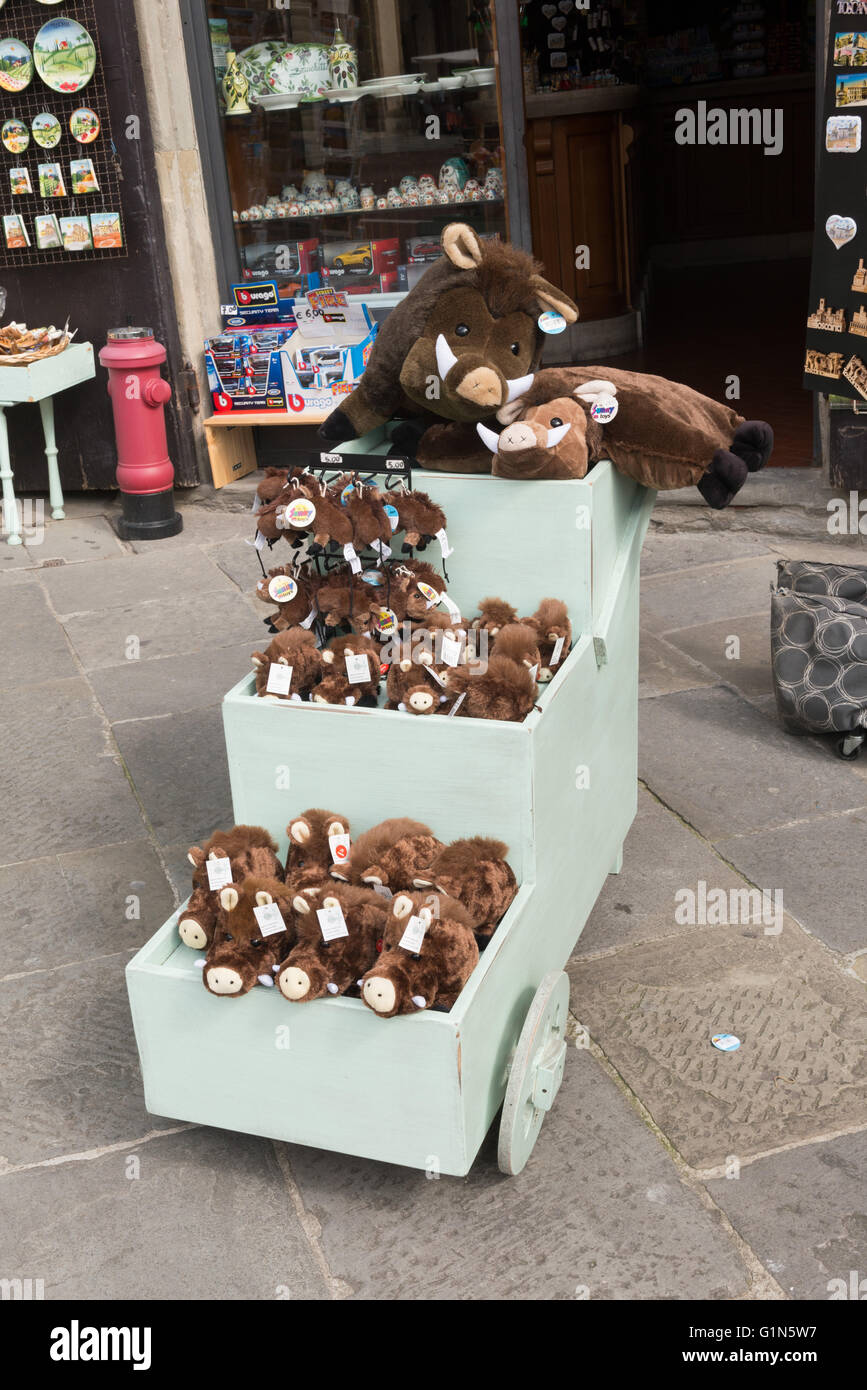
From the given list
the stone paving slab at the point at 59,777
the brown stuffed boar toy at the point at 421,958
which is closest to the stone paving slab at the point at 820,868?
the brown stuffed boar toy at the point at 421,958

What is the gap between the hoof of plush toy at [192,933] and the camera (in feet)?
8.09

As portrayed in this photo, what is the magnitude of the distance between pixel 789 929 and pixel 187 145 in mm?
4796

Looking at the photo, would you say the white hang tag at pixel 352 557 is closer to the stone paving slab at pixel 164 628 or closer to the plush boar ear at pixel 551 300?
the plush boar ear at pixel 551 300

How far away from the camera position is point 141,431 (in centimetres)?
617

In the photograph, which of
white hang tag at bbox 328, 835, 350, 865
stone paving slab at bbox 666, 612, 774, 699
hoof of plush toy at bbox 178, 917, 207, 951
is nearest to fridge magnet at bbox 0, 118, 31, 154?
stone paving slab at bbox 666, 612, 774, 699

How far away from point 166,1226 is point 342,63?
5410 mm

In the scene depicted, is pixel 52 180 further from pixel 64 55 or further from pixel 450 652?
pixel 450 652

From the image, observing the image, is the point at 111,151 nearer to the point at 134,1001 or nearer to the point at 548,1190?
the point at 134,1001

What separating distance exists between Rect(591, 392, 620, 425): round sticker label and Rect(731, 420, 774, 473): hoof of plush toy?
306 millimetres

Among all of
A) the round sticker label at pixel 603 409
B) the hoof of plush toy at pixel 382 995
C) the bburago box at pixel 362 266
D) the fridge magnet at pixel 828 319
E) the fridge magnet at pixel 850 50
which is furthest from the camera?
the bburago box at pixel 362 266

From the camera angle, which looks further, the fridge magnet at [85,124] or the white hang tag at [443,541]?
the fridge magnet at [85,124]

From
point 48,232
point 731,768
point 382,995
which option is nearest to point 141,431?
point 48,232

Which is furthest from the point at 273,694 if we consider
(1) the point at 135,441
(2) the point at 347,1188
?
(1) the point at 135,441

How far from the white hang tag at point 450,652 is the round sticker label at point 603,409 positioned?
0.61 m
